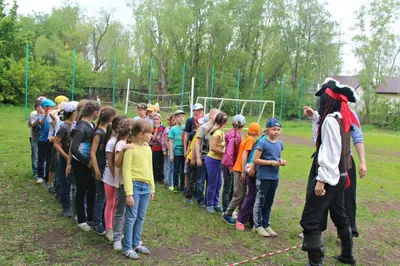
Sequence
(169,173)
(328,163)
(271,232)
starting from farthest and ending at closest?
1. (169,173)
2. (271,232)
3. (328,163)

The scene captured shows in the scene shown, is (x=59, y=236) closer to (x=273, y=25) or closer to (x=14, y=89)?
(x=14, y=89)

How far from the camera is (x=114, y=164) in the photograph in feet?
12.9

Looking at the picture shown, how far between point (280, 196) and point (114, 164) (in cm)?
382

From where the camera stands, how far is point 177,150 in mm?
6480

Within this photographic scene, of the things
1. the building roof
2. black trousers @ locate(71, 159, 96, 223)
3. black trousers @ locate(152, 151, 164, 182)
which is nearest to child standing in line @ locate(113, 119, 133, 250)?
black trousers @ locate(71, 159, 96, 223)

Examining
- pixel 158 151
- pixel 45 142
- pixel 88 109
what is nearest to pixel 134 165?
pixel 88 109

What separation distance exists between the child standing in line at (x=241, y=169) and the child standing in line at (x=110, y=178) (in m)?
1.68

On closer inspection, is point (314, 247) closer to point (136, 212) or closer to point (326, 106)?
point (326, 106)

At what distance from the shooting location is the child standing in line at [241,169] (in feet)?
16.1

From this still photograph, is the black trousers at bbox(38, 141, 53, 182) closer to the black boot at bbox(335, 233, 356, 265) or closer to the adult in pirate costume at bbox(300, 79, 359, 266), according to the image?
the adult in pirate costume at bbox(300, 79, 359, 266)

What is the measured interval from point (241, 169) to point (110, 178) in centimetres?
182

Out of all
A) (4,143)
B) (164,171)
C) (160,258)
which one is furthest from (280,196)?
(4,143)

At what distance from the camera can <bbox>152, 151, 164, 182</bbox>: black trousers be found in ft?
23.9

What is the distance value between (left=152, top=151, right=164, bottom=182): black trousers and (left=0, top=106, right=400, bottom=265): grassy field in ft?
1.84
